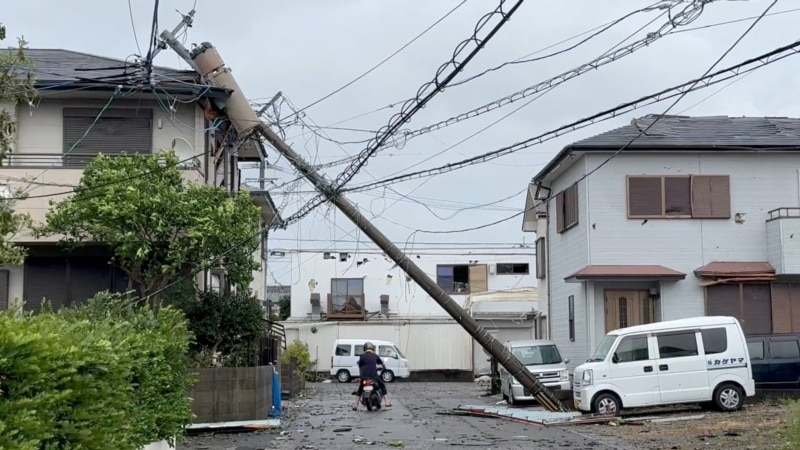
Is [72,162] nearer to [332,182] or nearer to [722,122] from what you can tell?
[332,182]

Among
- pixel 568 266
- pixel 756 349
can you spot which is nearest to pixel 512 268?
pixel 568 266

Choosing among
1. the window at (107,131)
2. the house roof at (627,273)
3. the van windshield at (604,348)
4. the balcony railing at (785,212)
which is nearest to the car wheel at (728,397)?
the van windshield at (604,348)

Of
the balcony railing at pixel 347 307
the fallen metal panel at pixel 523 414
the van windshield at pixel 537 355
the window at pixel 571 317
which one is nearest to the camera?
the fallen metal panel at pixel 523 414

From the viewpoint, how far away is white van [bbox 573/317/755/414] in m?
21.0

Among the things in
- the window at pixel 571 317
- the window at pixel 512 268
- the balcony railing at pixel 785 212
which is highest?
the window at pixel 512 268

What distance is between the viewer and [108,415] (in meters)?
8.09

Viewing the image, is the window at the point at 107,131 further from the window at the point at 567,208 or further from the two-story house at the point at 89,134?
the window at the point at 567,208

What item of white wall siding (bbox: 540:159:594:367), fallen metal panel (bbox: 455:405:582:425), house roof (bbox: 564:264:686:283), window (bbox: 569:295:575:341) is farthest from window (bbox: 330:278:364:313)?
fallen metal panel (bbox: 455:405:582:425)

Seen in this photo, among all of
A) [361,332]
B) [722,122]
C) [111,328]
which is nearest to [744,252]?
[722,122]

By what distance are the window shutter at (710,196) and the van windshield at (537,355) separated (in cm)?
544

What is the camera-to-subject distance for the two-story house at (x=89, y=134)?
68.2 ft

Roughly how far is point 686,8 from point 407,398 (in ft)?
71.2

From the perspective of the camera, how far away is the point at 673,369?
21.2 metres

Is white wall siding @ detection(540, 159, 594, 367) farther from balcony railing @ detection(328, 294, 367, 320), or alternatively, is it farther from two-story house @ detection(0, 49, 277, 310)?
balcony railing @ detection(328, 294, 367, 320)
